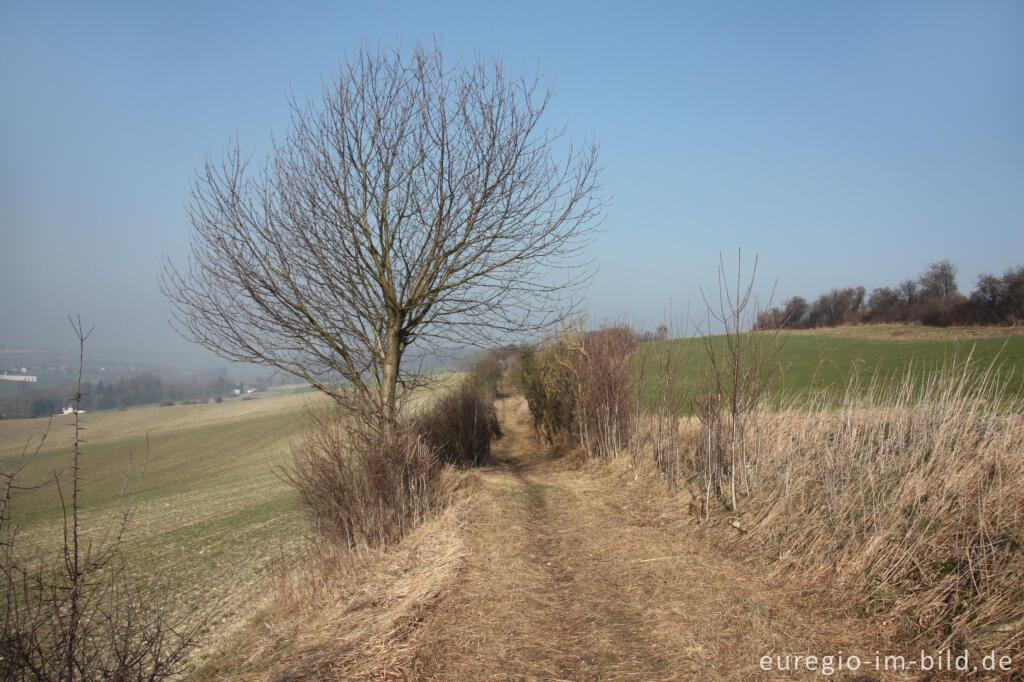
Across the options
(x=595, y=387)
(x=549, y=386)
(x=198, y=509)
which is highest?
(x=595, y=387)

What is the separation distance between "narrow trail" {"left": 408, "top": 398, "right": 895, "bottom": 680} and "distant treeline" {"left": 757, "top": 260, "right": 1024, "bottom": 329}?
11902 millimetres

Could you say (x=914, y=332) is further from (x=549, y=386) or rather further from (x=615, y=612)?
(x=615, y=612)

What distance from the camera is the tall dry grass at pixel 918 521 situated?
11.2ft

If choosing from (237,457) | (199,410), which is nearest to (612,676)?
(237,457)

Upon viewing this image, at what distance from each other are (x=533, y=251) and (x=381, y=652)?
6.13 m

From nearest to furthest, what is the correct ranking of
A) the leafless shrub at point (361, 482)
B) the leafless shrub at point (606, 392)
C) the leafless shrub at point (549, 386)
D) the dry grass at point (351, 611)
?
1. the dry grass at point (351, 611)
2. the leafless shrub at point (361, 482)
3. the leafless shrub at point (606, 392)
4. the leafless shrub at point (549, 386)

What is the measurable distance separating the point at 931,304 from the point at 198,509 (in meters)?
36.5

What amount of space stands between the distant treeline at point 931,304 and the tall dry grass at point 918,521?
1032 centimetres

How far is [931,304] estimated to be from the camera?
3009cm

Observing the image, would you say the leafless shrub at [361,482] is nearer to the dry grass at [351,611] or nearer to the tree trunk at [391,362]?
the dry grass at [351,611]

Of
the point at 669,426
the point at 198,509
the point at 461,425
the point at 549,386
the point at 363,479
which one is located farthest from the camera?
the point at 198,509

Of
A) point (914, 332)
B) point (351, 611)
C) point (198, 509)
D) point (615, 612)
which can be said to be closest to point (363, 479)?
point (351, 611)

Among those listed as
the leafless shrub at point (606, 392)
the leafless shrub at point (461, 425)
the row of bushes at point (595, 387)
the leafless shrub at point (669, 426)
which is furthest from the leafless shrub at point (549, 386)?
the leafless shrub at point (669, 426)

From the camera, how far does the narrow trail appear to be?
3.44m
